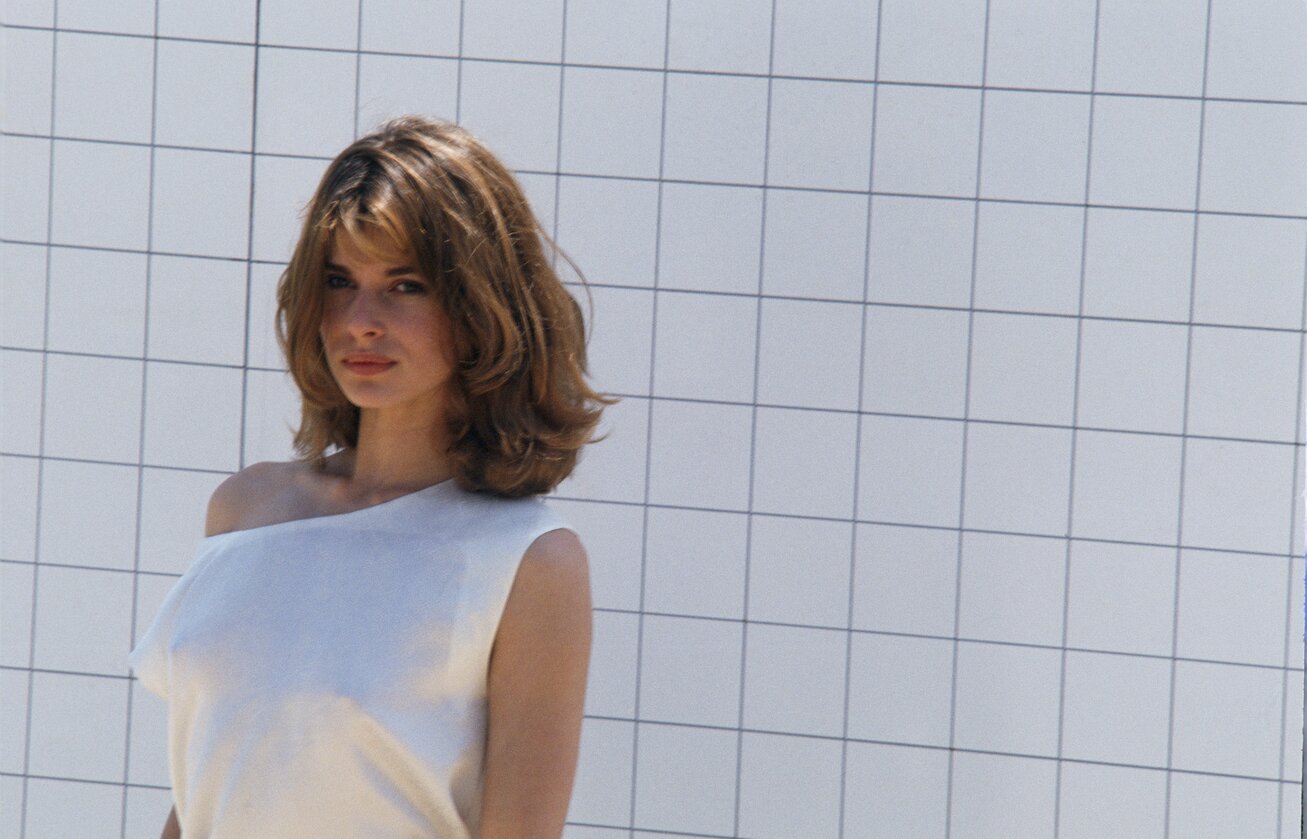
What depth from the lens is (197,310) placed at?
8.38ft

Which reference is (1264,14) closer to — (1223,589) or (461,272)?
(1223,589)

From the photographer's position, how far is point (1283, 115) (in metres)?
2.38

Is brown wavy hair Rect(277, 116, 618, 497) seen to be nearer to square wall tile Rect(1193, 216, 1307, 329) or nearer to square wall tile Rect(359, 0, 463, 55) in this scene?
square wall tile Rect(359, 0, 463, 55)

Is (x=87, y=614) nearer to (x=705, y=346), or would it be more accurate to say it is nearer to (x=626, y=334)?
(x=626, y=334)

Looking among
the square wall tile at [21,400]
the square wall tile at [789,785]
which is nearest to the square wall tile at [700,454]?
the square wall tile at [789,785]

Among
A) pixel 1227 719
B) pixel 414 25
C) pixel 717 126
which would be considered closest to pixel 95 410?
pixel 414 25

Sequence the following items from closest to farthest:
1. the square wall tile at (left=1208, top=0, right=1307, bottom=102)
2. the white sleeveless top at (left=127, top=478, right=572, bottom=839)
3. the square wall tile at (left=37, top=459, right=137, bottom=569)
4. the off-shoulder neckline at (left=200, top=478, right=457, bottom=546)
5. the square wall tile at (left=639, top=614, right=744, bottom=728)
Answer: the white sleeveless top at (left=127, top=478, right=572, bottom=839) → the off-shoulder neckline at (left=200, top=478, right=457, bottom=546) → the square wall tile at (left=1208, top=0, right=1307, bottom=102) → the square wall tile at (left=639, top=614, right=744, bottom=728) → the square wall tile at (left=37, top=459, right=137, bottom=569)

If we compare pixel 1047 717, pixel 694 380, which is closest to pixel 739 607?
pixel 694 380

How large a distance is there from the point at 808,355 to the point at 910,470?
0.29 meters

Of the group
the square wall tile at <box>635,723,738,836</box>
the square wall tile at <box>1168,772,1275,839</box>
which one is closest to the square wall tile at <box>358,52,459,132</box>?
the square wall tile at <box>635,723,738,836</box>

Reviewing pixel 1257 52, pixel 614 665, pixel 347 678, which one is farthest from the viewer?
pixel 614 665

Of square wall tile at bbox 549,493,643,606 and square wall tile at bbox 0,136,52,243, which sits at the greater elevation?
square wall tile at bbox 0,136,52,243

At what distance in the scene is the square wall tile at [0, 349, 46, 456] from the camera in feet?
8.43

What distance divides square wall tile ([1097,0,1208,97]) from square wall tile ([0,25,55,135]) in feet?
6.69
